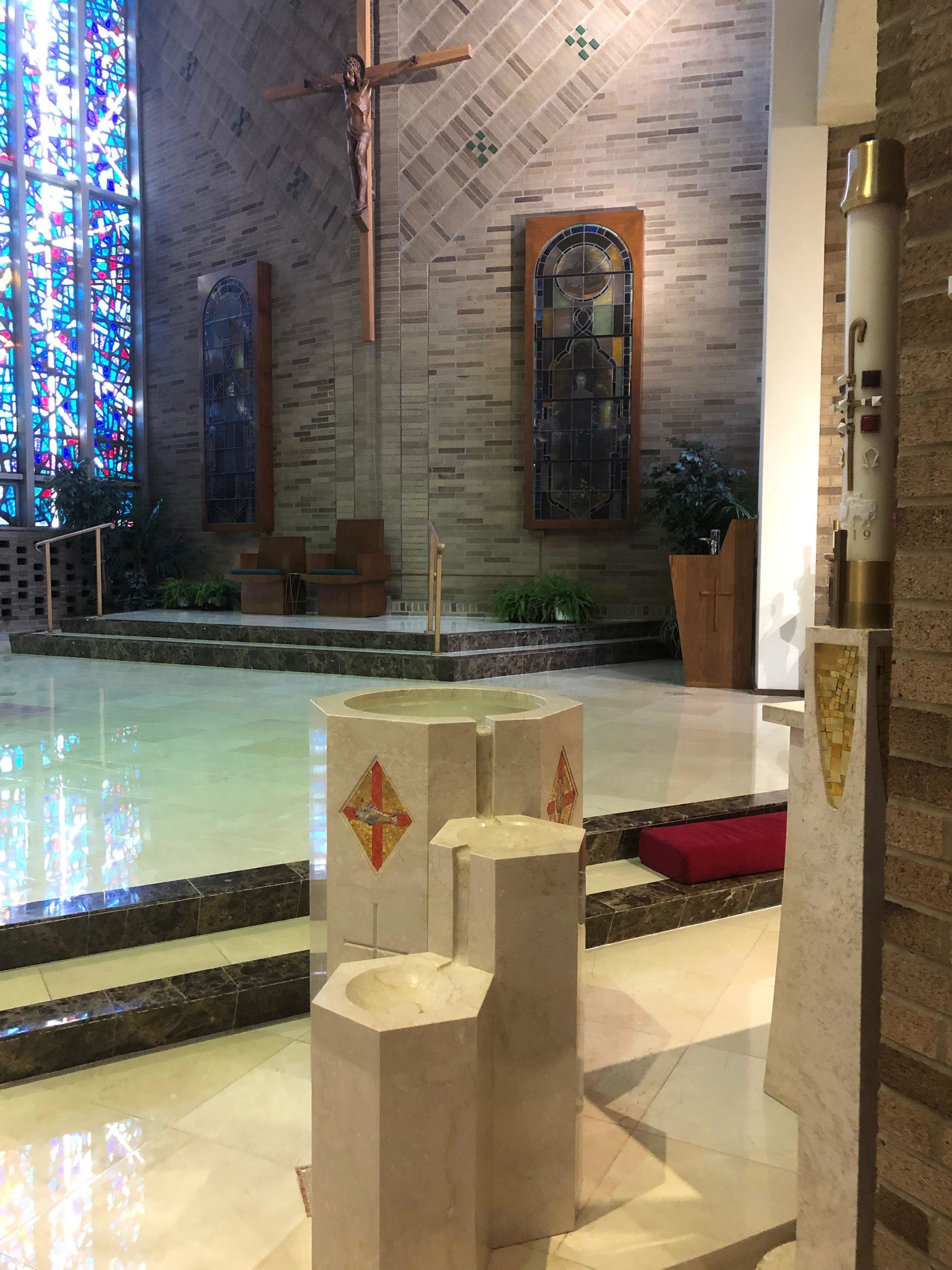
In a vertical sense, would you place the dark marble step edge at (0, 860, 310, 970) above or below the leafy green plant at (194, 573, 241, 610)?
below

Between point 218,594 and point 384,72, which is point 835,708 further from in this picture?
point 218,594

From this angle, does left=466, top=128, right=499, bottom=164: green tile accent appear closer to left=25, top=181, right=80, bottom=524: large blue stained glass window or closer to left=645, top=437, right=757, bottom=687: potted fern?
left=645, top=437, right=757, bottom=687: potted fern

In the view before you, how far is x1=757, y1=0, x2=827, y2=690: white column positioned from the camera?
6.08m

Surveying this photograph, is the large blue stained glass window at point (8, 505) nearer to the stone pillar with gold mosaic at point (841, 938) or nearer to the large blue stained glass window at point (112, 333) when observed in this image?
the large blue stained glass window at point (112, 333)

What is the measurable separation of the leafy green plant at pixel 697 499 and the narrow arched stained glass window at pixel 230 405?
462cm

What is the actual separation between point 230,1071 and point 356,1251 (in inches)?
34.8

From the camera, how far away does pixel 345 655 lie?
7.54 metres

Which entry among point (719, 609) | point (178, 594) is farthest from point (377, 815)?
point (178, 594)

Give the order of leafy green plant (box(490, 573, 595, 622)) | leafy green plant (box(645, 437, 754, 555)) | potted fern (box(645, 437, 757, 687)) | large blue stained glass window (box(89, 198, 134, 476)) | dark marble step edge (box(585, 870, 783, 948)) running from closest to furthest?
dark marble step edge (box(585, 870, 783, 948)), potted fern (box(645, 437, 757, 687)), leafy green plant (box(645, 437, 754, 555)), leafy green plant (box(490, 573, 595, 622)), large blue stained glass window (box(89, 198, 134, 476))

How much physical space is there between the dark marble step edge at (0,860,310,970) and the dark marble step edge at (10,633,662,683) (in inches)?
164

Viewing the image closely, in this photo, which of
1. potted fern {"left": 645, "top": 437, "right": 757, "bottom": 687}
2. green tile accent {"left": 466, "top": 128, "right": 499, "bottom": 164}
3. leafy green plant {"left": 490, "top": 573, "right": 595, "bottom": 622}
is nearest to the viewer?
potted fern {"left": 645, "top": 437, "right": 757, "bottom": 687}

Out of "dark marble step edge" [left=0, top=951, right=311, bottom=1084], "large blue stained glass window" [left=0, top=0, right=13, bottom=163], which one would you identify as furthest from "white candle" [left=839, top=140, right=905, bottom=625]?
"large blue stained glass window" [left=0, top=0, right=13, bottom=163]

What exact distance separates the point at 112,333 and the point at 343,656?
6.64 m

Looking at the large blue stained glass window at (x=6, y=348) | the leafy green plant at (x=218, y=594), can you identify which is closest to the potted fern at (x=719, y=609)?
the leafy green plant at (x=218, y=594)
